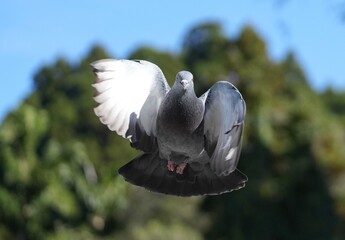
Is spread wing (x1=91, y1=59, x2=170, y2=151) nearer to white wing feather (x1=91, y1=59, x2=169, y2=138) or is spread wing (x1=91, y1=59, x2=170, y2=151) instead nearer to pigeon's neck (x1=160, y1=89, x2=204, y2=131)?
white wing feather (x1=91, y1=59, x2=169, y2=138)

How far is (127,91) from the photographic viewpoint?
20.4 feet

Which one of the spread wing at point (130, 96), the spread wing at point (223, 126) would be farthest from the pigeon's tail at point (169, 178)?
the spread wing at point (223, 126)

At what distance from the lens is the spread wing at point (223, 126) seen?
552cm

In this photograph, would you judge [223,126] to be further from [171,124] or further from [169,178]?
[169,178]

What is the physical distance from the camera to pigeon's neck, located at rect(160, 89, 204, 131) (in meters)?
5.80

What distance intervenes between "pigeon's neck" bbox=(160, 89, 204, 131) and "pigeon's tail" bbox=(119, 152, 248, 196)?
491mm

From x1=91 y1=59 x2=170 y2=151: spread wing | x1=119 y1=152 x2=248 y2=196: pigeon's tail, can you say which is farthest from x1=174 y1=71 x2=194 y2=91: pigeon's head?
x1=119 y1=152 x2=248 y2=196: pigeon's tail

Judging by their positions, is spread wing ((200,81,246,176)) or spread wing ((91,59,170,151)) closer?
spread wing ((200,81,246,176))

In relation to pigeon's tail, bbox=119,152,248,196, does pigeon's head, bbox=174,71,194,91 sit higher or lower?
higher

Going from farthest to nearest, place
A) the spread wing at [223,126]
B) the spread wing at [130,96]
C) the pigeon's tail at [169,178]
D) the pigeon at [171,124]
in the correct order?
the pigeon's tail at [169,178] < the spread wing at [130,96] < the pigeon at [171,124] < the spread wing at [223,126]

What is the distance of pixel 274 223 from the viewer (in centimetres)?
3108

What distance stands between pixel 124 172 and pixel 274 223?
982 inches

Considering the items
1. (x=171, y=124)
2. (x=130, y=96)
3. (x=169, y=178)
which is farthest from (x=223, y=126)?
(x=169, y=178)

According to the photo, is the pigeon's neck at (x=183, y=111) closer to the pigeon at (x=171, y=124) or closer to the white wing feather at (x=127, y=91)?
the pigeon at (x=171, y=124)
